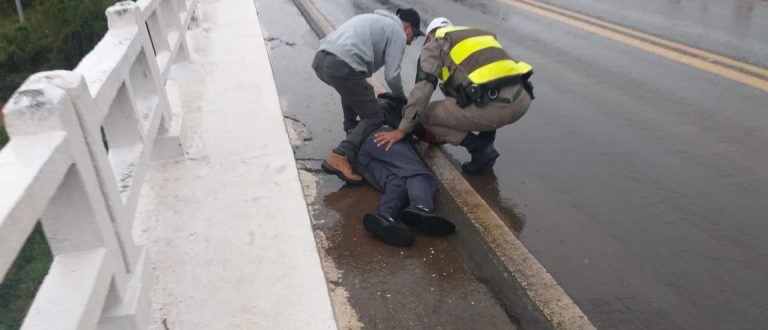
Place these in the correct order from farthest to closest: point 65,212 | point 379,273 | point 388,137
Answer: point 388,137 → point 379,273 → point 65,212

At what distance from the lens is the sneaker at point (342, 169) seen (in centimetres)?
410

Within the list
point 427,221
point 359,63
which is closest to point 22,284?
point 427,221

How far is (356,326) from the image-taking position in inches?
108

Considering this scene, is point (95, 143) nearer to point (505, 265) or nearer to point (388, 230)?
point (388, 230)

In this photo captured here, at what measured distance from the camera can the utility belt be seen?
4.05 metres

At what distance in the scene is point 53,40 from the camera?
11016mm

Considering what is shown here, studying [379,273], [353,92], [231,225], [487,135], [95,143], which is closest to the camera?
[95,143]

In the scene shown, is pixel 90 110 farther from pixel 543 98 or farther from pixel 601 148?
pixel 543 98

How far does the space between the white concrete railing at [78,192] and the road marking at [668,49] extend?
5644mm

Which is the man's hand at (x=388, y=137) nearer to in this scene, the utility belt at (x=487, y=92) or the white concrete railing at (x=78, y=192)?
the utility belt at (x=487, y=92)

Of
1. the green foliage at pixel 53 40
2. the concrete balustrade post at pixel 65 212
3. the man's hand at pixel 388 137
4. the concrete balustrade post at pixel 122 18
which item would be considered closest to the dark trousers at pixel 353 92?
the man's hand at pixel 388 137

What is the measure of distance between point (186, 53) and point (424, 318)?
155 inches

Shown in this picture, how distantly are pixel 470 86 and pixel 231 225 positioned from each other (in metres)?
1.76

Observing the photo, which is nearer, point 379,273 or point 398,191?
point 379,273
